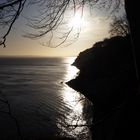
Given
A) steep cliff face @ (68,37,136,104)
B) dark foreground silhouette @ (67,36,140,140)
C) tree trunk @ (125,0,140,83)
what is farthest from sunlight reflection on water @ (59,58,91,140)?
tree trunk @ (125,0,140,83)

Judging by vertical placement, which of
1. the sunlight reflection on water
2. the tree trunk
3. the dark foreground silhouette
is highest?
the tree trunk

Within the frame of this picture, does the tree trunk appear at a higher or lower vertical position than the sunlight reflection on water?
higher

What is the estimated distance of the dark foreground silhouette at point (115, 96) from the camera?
494 inches

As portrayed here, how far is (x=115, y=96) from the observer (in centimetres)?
2450

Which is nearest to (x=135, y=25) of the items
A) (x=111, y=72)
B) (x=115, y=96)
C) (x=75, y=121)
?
(x=115, y=96)

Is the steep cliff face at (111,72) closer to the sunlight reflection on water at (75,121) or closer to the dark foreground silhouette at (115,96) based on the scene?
the dark foreground silhouette at (115,96)

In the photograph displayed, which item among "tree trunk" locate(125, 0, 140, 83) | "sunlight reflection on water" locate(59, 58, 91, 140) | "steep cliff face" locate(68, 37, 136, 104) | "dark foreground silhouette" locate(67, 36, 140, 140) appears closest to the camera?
"tree trunk" locate(125, 0, 140, 83)

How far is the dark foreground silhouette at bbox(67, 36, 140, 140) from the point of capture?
12.6m

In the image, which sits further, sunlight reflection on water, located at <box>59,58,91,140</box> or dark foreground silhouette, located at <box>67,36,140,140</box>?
sunlight reflection on water, located at <box>59,58,91,140</box>

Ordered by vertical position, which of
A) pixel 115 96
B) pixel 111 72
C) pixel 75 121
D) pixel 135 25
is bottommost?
pixel 75 121

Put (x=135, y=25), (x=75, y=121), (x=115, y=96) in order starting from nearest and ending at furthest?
(x=135, y=25), (x=115, y=96), (x=75, y=121)

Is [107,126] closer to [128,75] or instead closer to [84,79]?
[128,75]

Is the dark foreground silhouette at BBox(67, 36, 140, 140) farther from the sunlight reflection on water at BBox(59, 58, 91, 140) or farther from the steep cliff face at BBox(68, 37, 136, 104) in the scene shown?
the sunlight reflection on water at BBox(59, 58, 91, 140)

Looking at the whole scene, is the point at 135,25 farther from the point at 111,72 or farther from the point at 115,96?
the point at 111,72
